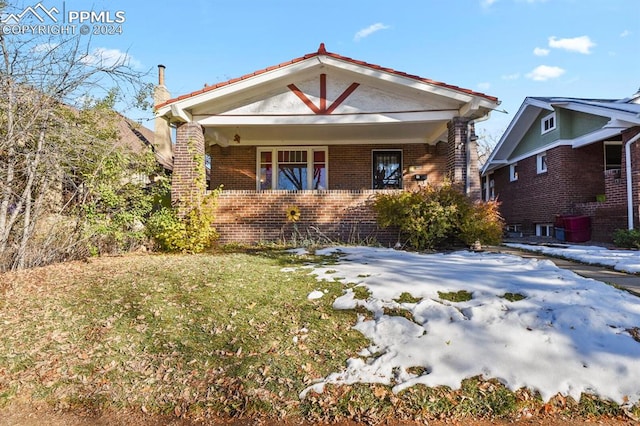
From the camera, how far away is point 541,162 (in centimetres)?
1348

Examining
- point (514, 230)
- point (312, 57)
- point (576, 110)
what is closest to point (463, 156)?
point (312, 57)

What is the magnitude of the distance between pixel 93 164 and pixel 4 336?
12.8ft

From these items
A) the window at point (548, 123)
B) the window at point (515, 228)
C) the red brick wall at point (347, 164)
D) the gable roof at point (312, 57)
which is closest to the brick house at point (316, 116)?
the gable roof at point (312, 57)

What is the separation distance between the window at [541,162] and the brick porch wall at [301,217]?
8.24m

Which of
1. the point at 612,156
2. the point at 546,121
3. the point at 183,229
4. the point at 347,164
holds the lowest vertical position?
the point at 183,229

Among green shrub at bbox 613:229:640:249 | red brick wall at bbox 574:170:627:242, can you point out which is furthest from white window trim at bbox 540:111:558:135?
green shrub at bbox 613:229:640:249

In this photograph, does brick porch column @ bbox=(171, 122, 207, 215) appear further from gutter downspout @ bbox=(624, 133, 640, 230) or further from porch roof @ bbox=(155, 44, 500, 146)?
gutter downspout @ bbox=(624, 133, 640, 230)

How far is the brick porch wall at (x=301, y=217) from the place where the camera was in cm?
853

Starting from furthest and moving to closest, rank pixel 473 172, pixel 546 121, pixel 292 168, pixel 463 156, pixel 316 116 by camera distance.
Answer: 1. pixel 546 121
2. pixel 292 168
3. pixel 316 116
4. pixel 473 172
5. pixel 463 156

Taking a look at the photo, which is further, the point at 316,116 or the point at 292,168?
the point at 292,168

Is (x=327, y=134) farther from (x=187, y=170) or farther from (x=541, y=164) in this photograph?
(x=541, y=164)

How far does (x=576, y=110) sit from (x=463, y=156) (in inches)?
234

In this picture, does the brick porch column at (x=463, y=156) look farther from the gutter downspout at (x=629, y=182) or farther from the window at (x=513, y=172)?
the window at (x=513, y=172)

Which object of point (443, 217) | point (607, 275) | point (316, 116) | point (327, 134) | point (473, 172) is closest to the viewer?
point (607, 275)
